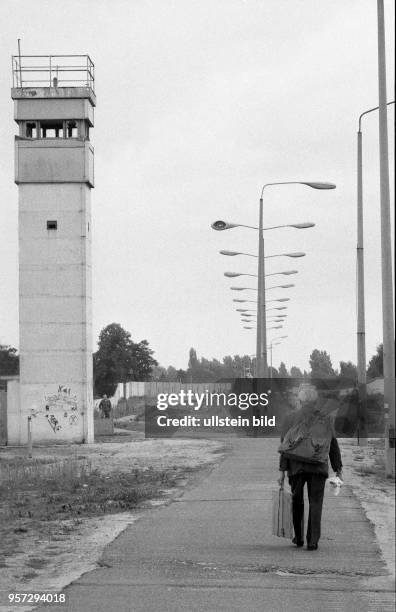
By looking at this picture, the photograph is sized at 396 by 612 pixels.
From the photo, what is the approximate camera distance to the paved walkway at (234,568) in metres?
8.06

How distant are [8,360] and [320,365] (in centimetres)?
8162

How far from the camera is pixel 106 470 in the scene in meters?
23.5

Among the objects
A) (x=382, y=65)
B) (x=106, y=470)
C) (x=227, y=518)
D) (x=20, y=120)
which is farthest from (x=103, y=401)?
(x=382, y=65)

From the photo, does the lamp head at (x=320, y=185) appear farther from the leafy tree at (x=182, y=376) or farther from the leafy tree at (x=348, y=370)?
the leafy tree at (x=182, y=376)

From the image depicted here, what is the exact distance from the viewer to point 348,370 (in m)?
5.96

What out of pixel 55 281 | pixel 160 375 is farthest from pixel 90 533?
pixel 55 281

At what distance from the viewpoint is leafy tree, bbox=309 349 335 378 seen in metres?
6.26

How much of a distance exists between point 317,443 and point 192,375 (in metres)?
2.07

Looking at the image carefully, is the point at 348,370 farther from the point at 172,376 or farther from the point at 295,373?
the point at 172,376

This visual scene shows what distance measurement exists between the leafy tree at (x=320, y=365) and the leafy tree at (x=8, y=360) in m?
77.8

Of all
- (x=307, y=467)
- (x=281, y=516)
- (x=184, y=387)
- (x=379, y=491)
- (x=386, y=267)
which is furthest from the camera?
(x=281, y=516)

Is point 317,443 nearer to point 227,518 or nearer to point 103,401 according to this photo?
point 227,518

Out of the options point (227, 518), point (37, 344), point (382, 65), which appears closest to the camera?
point (382, 65)

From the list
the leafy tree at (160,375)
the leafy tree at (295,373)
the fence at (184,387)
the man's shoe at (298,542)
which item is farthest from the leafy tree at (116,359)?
the leafy tree at (295,373)
